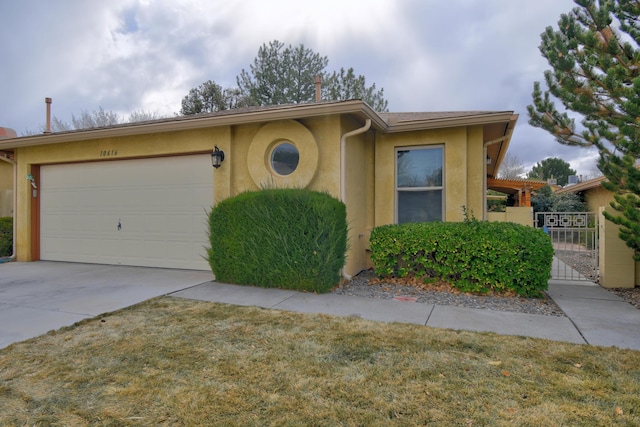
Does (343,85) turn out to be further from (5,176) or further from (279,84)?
(5,176)

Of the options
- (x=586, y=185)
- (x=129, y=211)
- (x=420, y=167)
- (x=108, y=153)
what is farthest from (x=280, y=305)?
(x=586, y=185)

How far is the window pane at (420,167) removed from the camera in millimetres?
7199

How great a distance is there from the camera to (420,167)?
288 inches

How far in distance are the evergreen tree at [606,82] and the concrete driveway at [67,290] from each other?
22.4 ft

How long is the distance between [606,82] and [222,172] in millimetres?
6479

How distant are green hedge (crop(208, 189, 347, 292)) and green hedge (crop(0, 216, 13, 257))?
23.8ft

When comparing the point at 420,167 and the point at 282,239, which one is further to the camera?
the point at 420,167

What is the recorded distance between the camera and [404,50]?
12.4 m

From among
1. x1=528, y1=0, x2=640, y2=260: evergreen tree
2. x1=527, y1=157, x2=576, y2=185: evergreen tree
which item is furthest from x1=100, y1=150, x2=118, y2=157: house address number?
x1=527, y1=157, x2=576, y2=185: evergreen tree

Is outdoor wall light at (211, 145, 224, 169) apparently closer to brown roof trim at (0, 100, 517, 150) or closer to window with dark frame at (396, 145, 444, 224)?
brown roof trim at (0, 100, 517, 150)

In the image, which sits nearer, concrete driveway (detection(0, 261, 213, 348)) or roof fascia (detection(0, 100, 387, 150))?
concrete driveway (detection(0, 261, 213, 348))

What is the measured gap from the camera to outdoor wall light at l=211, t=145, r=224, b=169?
709 cm

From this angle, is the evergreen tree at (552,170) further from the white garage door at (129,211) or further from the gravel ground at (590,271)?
the white garage door at (129,211)

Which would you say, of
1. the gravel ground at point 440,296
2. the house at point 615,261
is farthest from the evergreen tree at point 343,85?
the gravel ground at point 440,296
